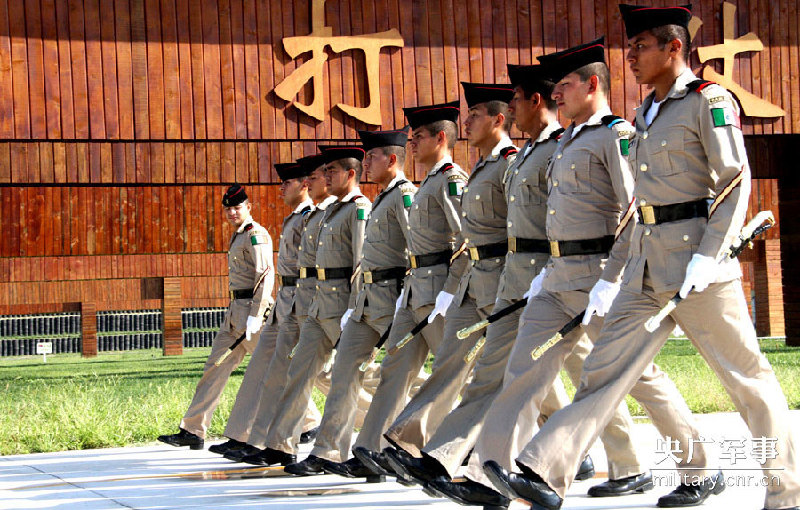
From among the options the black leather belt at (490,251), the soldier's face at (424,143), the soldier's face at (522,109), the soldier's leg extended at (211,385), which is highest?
the soldier's face at (522,109)

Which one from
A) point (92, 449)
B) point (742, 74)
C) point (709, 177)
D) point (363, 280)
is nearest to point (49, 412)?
point (92, 449)

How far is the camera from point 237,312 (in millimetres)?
9461

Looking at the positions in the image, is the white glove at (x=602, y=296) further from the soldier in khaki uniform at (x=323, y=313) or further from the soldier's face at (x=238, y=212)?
the soldier's face at (x=238, y=212)

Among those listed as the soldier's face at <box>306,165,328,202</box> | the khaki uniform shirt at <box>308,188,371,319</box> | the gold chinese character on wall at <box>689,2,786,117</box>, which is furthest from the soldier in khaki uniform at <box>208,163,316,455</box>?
the gold chinese character on wall at <box>689,2,786,117</box>

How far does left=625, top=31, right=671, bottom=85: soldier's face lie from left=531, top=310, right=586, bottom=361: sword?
1055 millimetres

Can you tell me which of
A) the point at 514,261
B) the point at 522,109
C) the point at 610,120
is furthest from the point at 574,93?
the point at 514,261

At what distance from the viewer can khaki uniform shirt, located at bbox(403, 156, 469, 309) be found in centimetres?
668

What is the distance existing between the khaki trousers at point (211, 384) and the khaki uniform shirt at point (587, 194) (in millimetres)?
4196

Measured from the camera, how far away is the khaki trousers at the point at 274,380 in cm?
800

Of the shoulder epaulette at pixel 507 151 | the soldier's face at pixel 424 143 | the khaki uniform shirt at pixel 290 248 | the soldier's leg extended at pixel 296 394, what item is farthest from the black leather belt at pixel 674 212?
the khaki uniform shirt at pixel 290 248

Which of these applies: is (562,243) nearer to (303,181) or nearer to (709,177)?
Answer: (709,177)

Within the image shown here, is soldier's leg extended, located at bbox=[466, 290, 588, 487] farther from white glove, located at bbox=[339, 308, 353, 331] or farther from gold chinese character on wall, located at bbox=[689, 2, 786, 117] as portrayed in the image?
gold chinese character on wall, located at bbox=[689, 2, 786, 117]

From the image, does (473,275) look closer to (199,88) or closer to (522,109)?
(522,109)

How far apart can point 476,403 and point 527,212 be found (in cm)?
95
